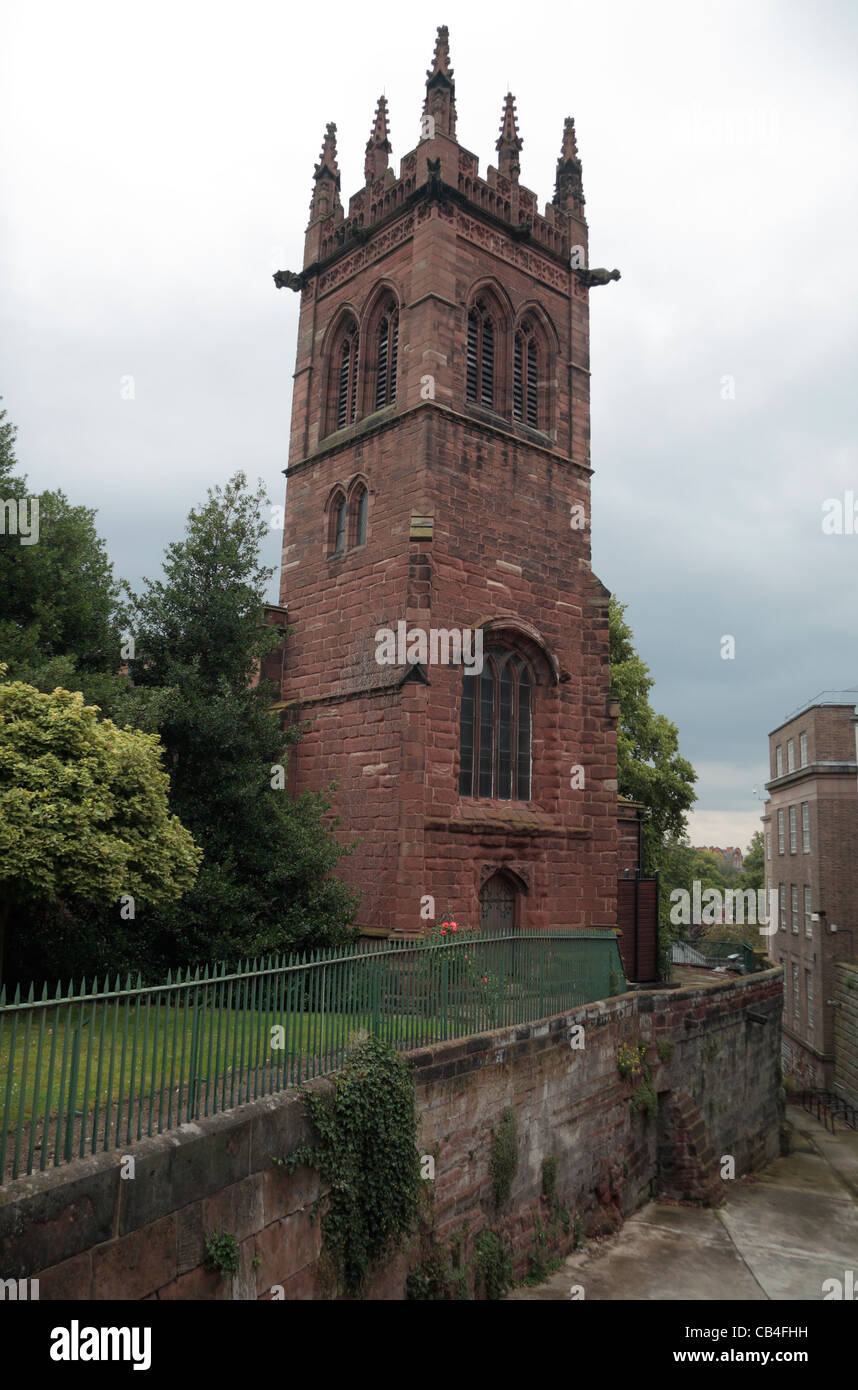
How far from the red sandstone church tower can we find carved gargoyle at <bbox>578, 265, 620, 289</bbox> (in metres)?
0.06

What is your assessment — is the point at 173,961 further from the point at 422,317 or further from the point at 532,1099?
the point at 422,317

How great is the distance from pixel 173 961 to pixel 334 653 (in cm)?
809

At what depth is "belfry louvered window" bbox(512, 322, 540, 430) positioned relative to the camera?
74.3ft

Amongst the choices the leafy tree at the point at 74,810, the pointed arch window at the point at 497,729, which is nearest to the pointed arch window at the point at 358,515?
the pointed arch window at the point at 497,729

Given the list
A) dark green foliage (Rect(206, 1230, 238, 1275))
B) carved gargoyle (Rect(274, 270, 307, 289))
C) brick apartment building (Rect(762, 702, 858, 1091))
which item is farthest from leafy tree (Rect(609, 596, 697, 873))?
dark green foliage (Rect(206, 1230, 238, 1275))

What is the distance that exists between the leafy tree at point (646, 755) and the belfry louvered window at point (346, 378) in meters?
14.7

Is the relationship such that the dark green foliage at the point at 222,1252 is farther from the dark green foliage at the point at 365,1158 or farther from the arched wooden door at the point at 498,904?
the arched wooden door at the point at 498,904

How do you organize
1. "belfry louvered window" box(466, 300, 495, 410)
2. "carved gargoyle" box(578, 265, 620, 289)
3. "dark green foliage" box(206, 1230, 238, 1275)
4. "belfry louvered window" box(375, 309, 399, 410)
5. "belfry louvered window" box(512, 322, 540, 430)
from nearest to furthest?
"dark green foliage" box(206, 1230, 238, 1275), "belfry louvered window" box(466, 300, 495, 410), "belfry louvered window" box(375, 309, 399, 410), "belfry louvered window" box(512, 322, 540, 430), "carved gargoyle" box(578, 265, 620, 289)

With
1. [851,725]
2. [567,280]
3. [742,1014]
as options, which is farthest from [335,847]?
[851,725]

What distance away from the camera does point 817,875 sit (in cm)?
3422

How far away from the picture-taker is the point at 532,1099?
1236cm

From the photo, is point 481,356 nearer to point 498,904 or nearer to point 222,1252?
point 498,904

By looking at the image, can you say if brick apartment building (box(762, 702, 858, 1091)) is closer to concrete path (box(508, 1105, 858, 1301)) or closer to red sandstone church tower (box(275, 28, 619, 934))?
concrete path (box(508, 1105, 858, 1301))

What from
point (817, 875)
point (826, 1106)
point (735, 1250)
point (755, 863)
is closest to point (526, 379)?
point (735, 1250)
